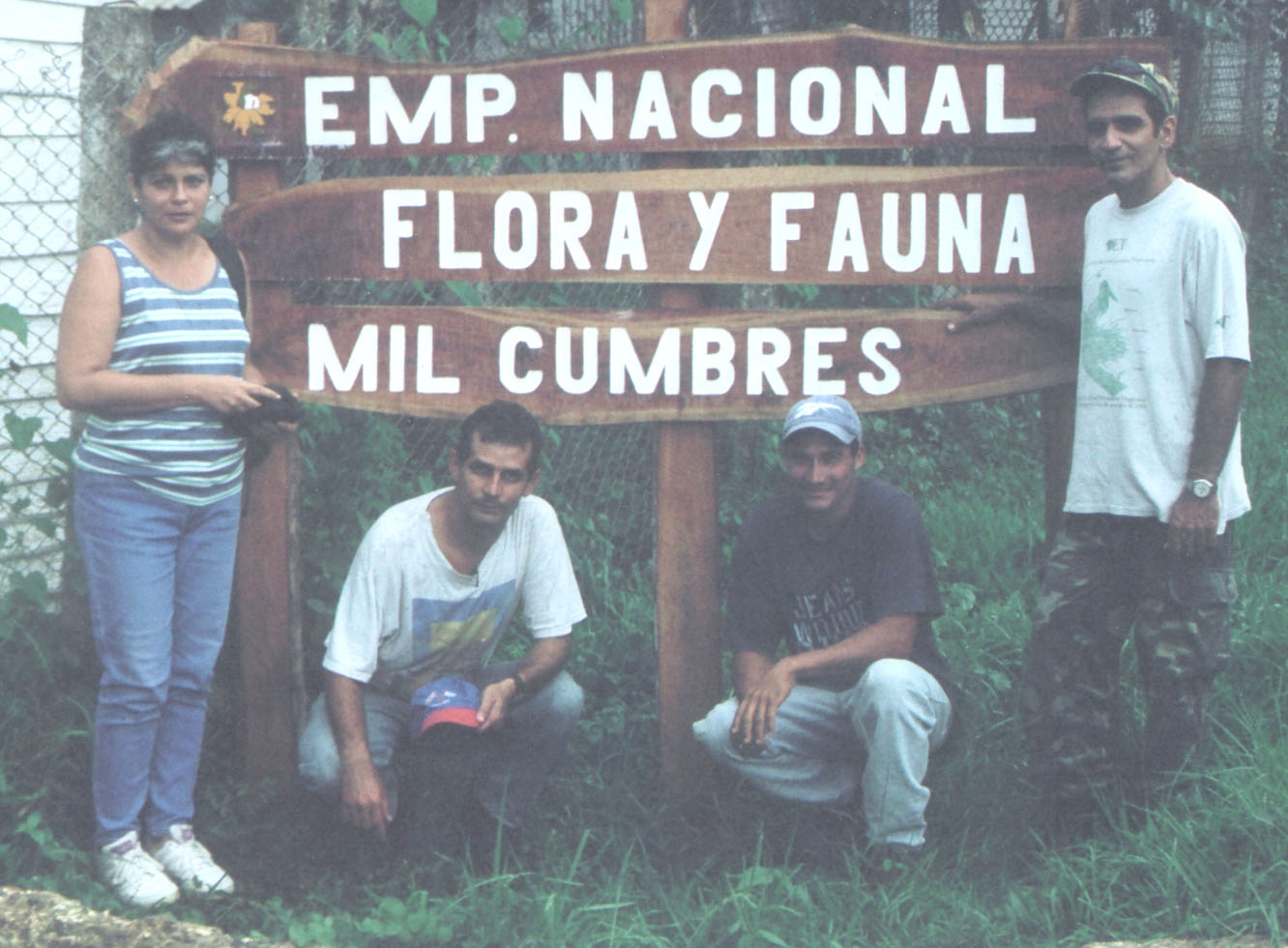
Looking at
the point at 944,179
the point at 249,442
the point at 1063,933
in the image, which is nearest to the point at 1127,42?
the point at 944,179

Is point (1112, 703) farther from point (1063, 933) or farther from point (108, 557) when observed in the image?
point (108, 557)

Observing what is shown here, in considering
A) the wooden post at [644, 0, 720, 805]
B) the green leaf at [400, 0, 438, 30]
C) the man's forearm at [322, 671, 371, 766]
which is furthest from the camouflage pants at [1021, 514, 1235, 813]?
the green leaf at [400, 0, 438, 30]

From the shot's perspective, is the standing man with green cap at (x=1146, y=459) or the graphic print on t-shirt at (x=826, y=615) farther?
the graphic print on t-shirt at (x=826, y=615)

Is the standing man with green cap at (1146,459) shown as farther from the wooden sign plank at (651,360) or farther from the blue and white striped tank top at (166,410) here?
the blue and white striped tank top at (166,410)

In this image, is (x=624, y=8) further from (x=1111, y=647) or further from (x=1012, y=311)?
(x=1111, y=647)

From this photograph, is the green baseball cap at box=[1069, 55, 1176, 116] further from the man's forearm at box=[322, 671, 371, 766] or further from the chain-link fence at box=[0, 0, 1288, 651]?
the man's forearm at box=[322, 671, 371, 766]

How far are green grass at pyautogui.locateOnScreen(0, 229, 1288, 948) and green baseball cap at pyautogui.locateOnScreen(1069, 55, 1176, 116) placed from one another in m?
1.51

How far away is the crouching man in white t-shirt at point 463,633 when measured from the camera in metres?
3.56

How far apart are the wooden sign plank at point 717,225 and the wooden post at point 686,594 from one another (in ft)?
0.60

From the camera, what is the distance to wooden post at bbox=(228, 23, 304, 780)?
13.5ft

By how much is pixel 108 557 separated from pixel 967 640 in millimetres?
2477

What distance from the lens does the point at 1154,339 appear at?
131 inches

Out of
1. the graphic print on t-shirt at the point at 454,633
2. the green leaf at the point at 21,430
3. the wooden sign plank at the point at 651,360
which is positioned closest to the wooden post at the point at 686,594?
the wooden sign plank at the point at 651,360

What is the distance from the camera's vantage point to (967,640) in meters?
4.59
